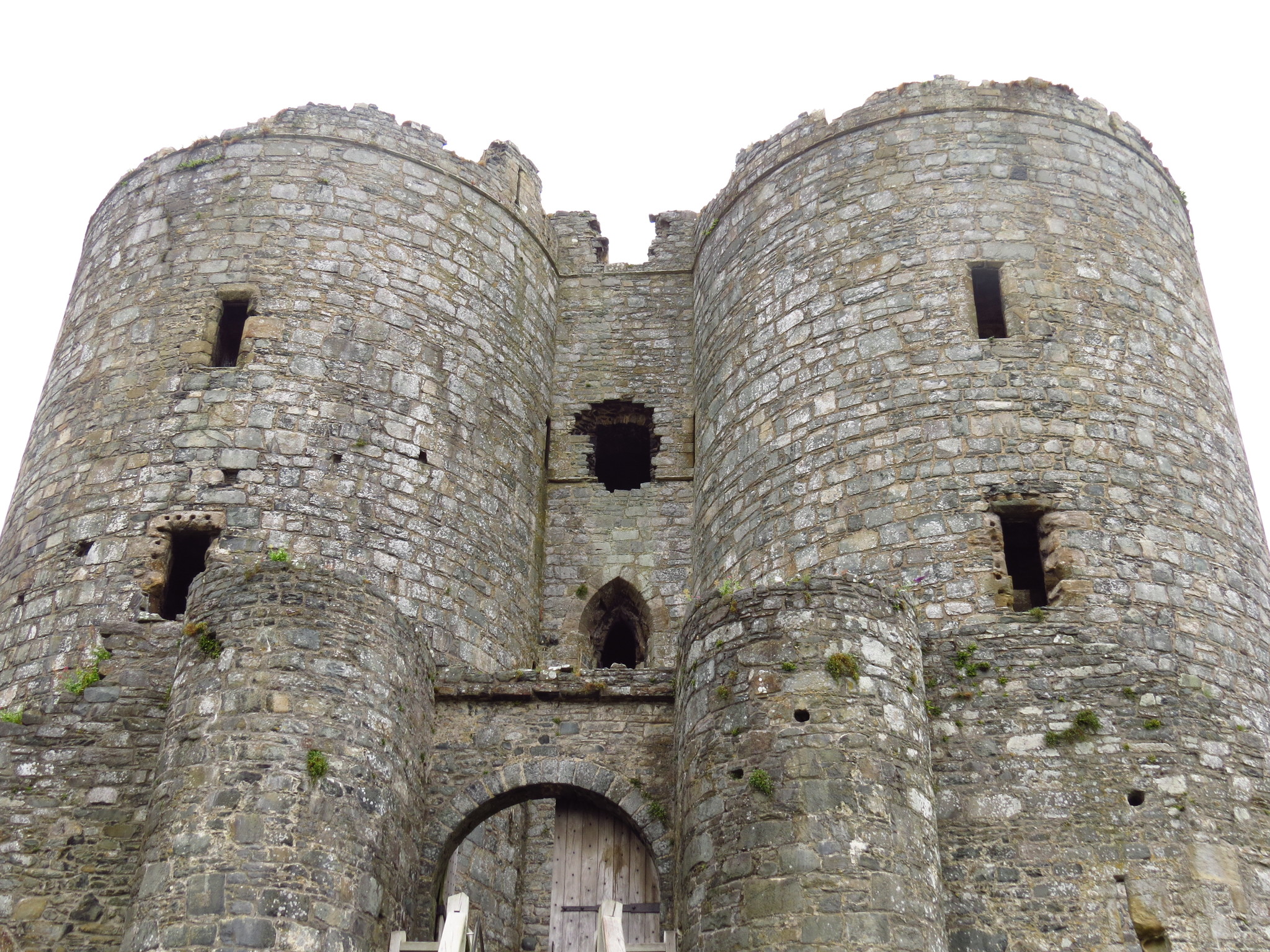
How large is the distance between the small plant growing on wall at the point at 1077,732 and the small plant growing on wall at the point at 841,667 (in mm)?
1656

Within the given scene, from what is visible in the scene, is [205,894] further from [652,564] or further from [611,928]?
[652,564]

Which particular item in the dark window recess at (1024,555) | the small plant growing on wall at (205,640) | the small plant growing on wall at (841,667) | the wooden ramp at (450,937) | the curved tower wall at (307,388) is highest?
the curved tower wall at (307,388)

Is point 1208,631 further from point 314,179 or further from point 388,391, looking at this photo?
point 314,179

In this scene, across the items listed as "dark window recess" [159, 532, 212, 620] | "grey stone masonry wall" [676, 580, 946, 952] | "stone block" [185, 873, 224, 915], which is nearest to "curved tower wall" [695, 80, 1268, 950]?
"grey stone masonry wall" [676, 580, 946, 952]

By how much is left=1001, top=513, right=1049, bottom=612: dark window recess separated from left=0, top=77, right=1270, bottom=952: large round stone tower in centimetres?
4

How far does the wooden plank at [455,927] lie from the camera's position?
8508 millimetres

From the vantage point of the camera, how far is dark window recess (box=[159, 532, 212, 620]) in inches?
452

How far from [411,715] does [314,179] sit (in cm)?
618

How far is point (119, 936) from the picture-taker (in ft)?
30.5

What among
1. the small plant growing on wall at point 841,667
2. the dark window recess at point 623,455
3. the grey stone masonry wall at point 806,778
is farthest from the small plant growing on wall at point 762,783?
the dark window recess at point 623,455

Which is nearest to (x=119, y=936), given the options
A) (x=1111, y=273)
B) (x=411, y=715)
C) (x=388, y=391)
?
(x=411, y=715)

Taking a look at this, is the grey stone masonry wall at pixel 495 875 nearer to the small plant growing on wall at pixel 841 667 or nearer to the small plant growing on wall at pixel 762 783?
the small plant growing on wall at pixel 762 783

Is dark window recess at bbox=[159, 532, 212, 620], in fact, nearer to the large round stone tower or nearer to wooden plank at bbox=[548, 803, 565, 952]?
the large round stone tower

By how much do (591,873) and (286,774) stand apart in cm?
297
